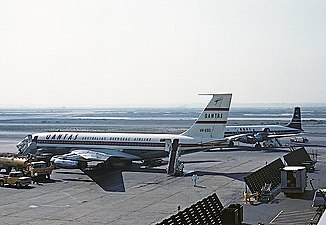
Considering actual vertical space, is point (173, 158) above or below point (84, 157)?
above

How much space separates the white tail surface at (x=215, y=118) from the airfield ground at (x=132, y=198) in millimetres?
4153

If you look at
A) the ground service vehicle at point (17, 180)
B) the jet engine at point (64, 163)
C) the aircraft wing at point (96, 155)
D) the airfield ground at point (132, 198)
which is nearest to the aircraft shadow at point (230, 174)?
the airfield ground at point (132, 198)

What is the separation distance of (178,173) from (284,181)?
1687 cm

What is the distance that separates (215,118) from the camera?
6144 cm

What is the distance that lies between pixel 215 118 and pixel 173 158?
6949 mm

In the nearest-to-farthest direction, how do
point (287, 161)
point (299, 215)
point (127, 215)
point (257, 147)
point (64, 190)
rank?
1. point (299, 215)
2. point (127, 215)
3. point (64, 190)
4. point (287, 161)
5. point (257, 147)

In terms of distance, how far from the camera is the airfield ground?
3438 centimetres

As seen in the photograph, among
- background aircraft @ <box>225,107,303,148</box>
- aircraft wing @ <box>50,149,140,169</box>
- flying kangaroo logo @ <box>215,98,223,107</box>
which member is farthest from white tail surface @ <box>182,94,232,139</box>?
background aircraft @ <box>225,107,303,148</box>

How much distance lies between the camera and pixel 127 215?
35.6 metres

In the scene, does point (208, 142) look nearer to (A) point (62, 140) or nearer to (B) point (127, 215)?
(A) point (62, 140)

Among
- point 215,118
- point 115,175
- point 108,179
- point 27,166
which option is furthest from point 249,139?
point 27,166

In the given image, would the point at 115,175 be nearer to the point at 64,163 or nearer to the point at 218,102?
the point at 64,163

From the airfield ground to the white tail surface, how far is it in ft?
13.6

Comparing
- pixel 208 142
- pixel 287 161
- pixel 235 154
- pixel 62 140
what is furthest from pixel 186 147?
pixel 235 154
